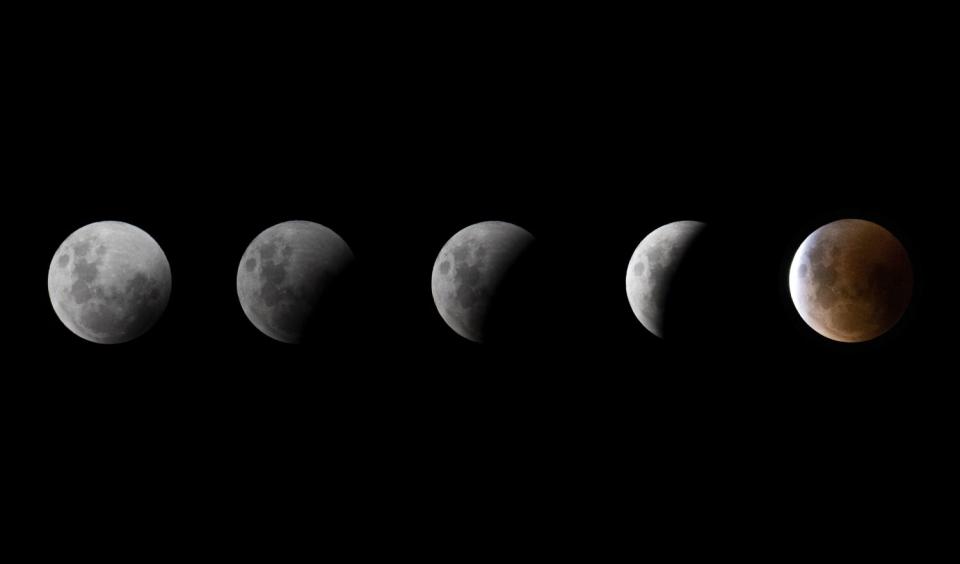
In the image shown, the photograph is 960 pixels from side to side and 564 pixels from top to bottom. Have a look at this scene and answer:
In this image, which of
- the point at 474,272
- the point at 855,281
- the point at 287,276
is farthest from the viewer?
the point at 287,276

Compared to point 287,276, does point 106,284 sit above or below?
below

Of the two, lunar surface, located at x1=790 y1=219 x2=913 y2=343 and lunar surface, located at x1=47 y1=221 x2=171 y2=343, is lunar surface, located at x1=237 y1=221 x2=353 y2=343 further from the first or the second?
lunar surface, located at x1=790 y1=219 x2=913 y2=343

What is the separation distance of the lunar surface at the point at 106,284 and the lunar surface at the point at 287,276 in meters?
1.34

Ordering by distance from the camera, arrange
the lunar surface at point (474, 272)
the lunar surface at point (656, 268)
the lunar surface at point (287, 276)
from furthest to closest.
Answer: the lunar surface at point (287, 276), the lunar surface at point (474, 272), the lunar surface at point (656, 268)

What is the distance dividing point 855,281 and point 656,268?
2.39 meters

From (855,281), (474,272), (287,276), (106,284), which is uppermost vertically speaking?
(855,281)

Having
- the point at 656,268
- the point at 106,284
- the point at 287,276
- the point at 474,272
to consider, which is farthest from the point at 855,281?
the point at 106,284

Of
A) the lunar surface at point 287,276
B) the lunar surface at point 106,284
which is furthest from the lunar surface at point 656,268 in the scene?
the lunar surface at point 106,284

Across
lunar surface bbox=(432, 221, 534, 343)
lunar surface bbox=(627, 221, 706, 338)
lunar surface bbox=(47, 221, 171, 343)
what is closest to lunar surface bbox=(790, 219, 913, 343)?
lunar surface bbox=(627, 221, 706, 338)

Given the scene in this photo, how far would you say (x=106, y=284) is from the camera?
1174 centimetres

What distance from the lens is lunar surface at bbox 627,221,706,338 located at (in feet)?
36.3

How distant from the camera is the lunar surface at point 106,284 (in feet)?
38.6

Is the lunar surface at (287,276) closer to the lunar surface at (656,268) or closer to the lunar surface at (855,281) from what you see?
the lunar surface at (656,268)

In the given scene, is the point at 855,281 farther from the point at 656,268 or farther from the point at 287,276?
the point at 287,276
